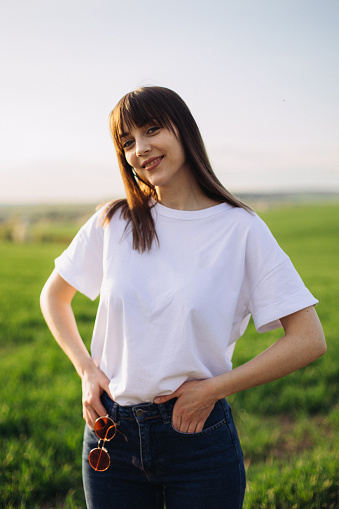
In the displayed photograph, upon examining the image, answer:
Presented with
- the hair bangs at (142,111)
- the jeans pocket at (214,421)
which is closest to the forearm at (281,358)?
the jeans pocket at (214,421)

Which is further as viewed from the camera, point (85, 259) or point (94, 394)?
point (85, 259)

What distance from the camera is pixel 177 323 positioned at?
1.61m

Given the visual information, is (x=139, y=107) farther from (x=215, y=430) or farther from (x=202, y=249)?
(x=215, y=430)

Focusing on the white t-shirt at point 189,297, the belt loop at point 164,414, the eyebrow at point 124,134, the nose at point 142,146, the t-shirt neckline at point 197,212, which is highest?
the eyebrow at point 124,134

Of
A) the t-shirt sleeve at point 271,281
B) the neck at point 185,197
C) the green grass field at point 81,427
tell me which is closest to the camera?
the t-shirt sleeve at point 271,281

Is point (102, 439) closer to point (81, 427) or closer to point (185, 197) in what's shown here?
point (185, 197)

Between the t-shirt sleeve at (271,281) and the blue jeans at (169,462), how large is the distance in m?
0.44

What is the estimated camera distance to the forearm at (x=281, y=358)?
163cm

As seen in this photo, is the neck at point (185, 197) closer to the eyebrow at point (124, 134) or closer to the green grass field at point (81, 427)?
the eyebrow at point (124, 134)

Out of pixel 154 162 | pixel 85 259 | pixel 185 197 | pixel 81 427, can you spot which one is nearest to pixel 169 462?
pixel 85 259

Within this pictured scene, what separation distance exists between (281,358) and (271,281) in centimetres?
28

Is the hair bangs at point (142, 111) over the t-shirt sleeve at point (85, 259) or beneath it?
over

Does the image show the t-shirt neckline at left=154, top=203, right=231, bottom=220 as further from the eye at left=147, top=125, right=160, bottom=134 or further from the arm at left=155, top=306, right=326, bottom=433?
the arm at left=155, top=306, right=326, bottom=433

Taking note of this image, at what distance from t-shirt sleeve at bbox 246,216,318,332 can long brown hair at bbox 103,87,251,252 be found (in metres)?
0.18
